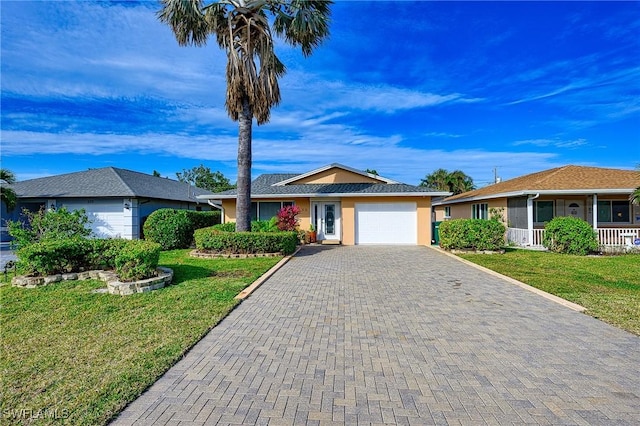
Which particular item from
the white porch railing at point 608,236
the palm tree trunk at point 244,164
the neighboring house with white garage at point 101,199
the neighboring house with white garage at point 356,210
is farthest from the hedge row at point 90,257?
the white porch railing at point 608,236

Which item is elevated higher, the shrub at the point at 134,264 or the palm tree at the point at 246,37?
the palm tree at the point at 246,37

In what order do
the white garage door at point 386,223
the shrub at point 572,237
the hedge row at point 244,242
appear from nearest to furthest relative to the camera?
the hedge row at point 244,242 < the shrub at point 572,237 < the white garage door at point 386,223

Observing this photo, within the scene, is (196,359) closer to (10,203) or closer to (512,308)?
(512,308)

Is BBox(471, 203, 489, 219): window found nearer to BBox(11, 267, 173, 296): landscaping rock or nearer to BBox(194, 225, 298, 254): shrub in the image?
BBox(194, 225, 298, 254): shrub

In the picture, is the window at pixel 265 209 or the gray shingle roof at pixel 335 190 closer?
the gray shingle roof at pixel 335 190

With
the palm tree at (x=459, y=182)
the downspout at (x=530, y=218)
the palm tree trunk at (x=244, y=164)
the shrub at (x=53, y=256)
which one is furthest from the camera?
the palm tree at (x=459, y=182)

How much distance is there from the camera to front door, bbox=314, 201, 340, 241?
57.3ft

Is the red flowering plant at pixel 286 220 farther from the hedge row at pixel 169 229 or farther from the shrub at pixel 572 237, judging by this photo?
the shrub at pixel 572 237

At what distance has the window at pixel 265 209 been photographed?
17.7 meters

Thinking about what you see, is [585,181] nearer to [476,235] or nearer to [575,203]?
[575,203]

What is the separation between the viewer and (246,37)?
42.6 feet

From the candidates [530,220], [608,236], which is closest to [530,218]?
[530,220]

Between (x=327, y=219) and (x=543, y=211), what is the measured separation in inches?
448

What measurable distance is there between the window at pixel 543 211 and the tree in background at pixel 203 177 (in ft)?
158
